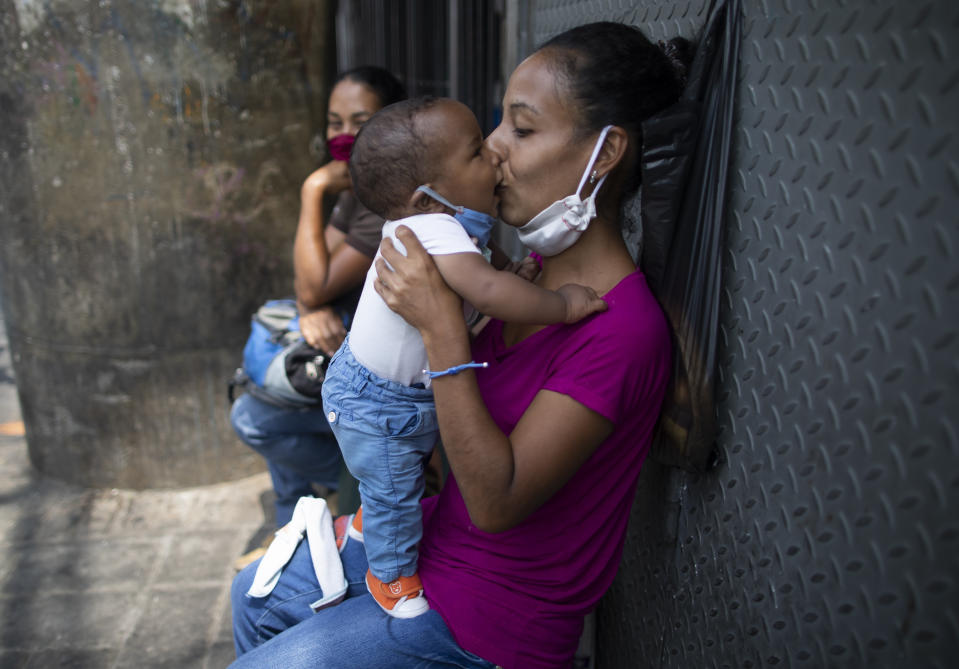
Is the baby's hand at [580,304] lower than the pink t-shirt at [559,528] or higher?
higher

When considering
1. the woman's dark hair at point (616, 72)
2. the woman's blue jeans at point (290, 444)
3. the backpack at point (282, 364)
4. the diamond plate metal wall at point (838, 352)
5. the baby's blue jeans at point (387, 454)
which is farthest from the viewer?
the woman's blue jeans at point (290, 444)

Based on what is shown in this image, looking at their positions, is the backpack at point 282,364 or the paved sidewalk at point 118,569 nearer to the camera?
the backpack at point 282,364

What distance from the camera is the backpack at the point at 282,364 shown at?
2.71 m

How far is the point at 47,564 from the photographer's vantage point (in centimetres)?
328

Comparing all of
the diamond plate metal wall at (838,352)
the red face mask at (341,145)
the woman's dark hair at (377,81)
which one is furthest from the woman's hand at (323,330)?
the diamond plate metal wall at (838,352)

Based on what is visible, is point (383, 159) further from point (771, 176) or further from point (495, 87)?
point (495, 87)

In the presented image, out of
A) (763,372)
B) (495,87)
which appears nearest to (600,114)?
(763,372)

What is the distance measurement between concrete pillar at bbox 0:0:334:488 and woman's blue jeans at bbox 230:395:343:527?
2.79 feet

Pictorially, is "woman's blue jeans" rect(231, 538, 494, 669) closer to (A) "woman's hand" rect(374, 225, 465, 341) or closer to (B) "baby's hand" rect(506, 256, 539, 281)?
(A) "woman's hand" rect(374, 225, 465, 341)

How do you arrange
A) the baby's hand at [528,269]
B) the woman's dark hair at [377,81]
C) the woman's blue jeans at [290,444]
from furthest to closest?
the woman's blue jeans at [290,444] → the woman's dark hair at [377,81] → the baby's hand at [528,269]

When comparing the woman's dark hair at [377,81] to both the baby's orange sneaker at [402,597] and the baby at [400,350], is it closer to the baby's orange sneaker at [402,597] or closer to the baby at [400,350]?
the baby at [400,350]

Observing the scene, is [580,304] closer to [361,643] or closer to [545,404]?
[545,404]

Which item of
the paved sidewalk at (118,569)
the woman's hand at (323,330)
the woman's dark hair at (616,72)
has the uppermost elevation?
the woman's dark hair at (616,72)

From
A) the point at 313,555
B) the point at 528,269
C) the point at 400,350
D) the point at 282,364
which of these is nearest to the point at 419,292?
the point at 400,350
